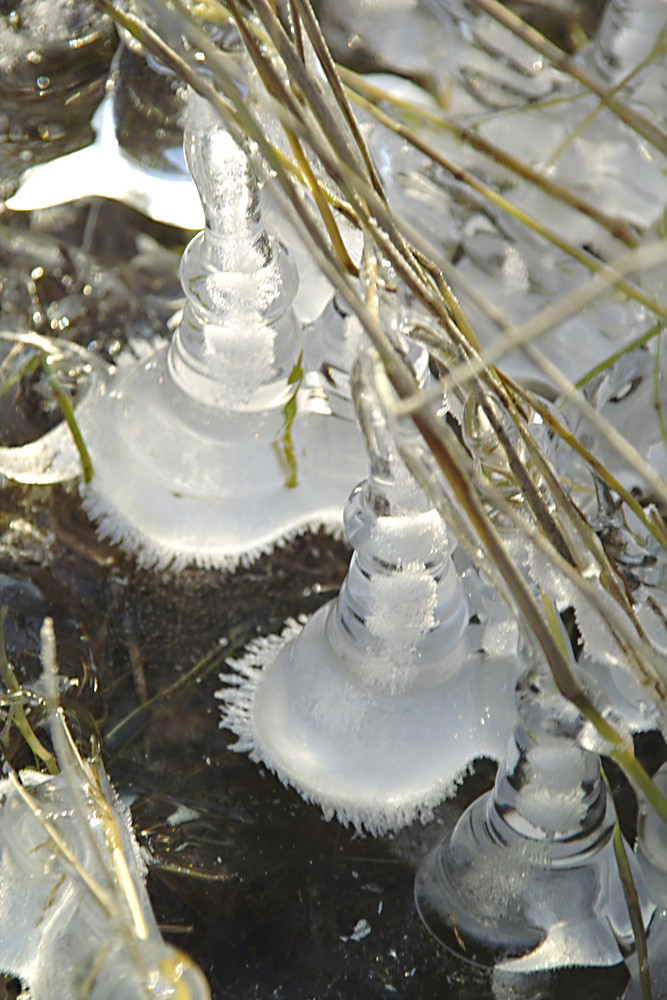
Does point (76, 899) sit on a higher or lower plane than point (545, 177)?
lower

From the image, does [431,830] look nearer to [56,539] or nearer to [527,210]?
[56,539]

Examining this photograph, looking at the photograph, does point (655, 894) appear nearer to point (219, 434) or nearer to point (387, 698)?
point (387, 698)

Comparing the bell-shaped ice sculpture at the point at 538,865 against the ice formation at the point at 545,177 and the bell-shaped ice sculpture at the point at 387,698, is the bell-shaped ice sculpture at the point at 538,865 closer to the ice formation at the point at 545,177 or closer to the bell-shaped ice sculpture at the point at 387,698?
the bell-shaped ice sculpture at the point at 387,698

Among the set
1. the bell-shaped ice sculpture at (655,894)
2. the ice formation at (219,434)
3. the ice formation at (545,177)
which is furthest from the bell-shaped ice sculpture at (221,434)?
the bell-shaped ice sculpture at (655,894)

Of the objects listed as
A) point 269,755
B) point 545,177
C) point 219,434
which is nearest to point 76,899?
point 269,755

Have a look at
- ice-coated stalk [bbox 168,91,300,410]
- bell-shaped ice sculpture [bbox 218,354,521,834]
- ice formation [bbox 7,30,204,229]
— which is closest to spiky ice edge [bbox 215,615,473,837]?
bell-shaped ice sculpture [bbox 218,354,521,834]

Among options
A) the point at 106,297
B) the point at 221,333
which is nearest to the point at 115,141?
the point at 106,297

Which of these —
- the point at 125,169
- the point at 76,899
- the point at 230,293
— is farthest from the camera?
the point at 125,169
